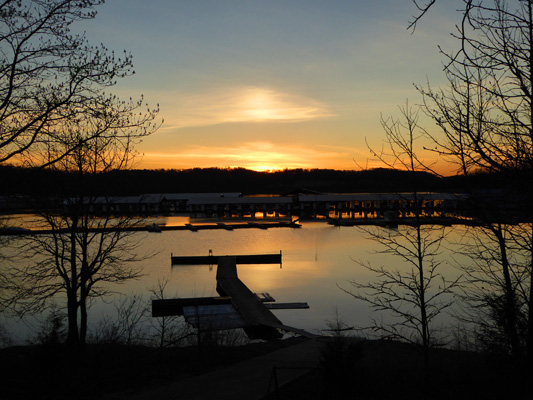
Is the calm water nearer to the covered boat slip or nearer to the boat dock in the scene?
the boat dock

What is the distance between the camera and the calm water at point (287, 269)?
2194 cm

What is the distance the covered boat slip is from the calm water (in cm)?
116

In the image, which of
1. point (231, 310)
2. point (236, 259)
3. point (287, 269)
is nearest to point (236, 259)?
point (236, 259)

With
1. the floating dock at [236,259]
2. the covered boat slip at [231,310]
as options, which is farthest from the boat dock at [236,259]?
the covered boat slip at [231,310]

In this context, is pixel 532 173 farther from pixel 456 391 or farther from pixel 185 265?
pixel 185 265

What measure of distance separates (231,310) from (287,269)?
653 inches

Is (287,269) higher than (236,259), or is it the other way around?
(236,259)

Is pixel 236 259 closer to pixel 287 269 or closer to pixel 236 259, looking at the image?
pixel 236 259

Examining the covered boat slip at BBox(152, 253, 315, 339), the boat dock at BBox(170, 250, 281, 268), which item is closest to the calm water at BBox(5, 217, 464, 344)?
the boat dock at BBox(170, 250, 281, 268)

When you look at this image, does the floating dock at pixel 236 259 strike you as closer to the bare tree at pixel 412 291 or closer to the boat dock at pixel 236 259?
the boat dock at pixel 236 259

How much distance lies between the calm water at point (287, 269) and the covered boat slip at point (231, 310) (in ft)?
3.82

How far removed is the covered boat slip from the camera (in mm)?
16844

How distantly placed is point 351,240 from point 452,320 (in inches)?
1238

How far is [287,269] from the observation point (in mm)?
35281
